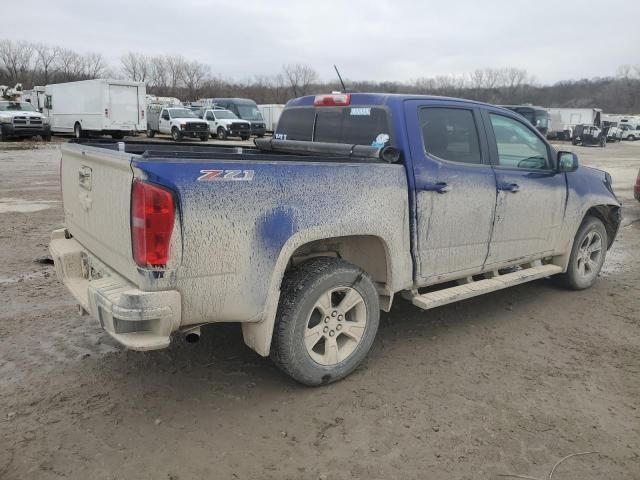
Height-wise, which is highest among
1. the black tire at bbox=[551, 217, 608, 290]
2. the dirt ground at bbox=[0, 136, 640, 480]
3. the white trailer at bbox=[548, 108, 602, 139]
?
the white trailer at bbox=[548, 108, 602, 139]

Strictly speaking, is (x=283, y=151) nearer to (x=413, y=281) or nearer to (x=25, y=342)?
(x=413, y=281)

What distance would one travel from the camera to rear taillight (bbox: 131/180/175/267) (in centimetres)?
274

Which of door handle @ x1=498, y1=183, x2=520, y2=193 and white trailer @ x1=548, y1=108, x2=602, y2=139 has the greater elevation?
white trailer @ x1=548, y1=108, x2=602, y2=139

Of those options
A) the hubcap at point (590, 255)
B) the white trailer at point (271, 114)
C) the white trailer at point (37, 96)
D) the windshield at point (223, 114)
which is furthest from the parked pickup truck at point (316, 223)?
the white trailer at point (271, 114)

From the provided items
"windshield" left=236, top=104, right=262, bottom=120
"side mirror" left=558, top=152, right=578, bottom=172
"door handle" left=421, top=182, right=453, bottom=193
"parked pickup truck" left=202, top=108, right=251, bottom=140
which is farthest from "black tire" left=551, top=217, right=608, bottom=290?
"windshield" left=236, top=104, right=262, bottom=120

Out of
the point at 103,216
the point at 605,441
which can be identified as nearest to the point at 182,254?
the point at 103,216

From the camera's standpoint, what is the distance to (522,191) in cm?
464

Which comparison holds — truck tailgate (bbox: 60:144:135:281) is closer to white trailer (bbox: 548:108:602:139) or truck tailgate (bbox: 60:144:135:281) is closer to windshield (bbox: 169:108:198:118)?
windshield (bbox: 169:108:198:118)

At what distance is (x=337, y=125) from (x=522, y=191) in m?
1.66

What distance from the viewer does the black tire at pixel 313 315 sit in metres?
3.34

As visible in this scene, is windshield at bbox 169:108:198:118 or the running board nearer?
the running board

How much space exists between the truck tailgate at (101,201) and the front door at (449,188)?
1.94m

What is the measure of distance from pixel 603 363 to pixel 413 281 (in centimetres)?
155

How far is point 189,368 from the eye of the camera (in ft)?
12.6
